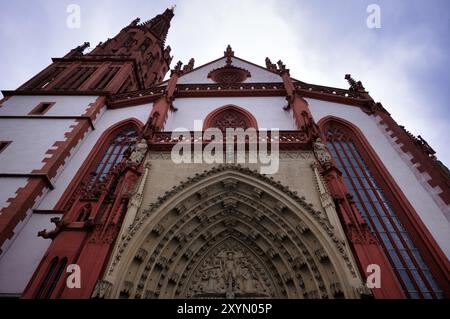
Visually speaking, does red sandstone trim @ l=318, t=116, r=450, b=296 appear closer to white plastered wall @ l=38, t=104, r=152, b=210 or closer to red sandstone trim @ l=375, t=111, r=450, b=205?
red sandstone trim @ l=375, t=111, r=450, b=205

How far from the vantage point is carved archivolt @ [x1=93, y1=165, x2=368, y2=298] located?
585 cm

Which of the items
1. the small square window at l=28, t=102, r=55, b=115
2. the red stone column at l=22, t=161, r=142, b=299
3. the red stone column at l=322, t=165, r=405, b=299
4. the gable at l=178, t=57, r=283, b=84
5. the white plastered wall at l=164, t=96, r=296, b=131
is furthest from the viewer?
the gable at l=178, t=57, r=283, b=84

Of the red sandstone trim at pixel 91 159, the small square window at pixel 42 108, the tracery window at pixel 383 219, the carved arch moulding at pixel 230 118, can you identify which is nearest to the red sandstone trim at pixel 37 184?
the red sandstone trim at pixel 91 159

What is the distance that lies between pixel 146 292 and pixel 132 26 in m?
28.7

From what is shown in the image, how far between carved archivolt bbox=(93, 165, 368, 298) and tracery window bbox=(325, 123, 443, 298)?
255cm

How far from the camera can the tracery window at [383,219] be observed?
6.71 metres

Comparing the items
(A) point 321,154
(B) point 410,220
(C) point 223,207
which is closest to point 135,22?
(C) point 223,207

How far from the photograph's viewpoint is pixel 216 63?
63.9ft

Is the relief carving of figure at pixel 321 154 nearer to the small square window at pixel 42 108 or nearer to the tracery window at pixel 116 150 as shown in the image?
the tracery window at pixel 116 150

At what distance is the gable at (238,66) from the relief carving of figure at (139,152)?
351 inches

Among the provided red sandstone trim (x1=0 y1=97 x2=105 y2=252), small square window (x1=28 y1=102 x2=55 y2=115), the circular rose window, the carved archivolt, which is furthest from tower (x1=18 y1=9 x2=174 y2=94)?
the carved archivolt

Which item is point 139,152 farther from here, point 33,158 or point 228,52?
point 228,52

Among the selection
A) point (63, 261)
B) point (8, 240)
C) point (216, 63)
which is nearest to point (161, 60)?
point (216, 63)
